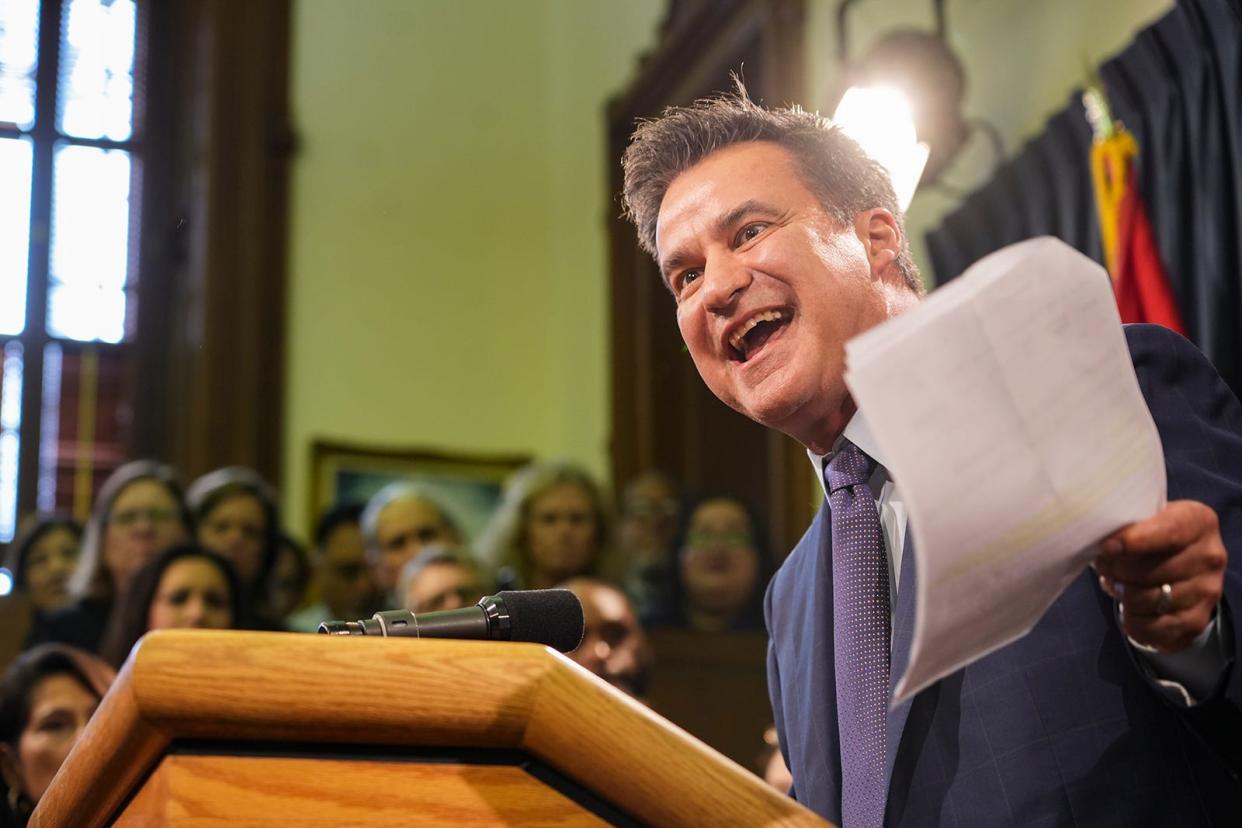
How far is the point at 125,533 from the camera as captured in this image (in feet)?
14.7

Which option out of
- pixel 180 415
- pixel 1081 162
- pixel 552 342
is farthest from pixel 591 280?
pixel 1081 162

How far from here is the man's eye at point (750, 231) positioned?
4.87ft

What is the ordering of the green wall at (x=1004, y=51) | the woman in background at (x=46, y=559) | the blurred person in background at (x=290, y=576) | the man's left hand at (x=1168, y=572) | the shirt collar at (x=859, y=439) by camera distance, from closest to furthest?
the man's left hand at (x=1168, y=572), the shirt collar at (x=859, y=439), the green wall at (x=1004, y=51), the woman in background at (x=46, y=559), the blurred person in background at (x=290, y=576)

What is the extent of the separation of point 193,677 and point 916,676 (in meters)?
0.40

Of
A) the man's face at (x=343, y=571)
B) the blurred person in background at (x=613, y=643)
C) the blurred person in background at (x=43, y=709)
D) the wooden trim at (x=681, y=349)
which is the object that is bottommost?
the man's face at (x=343, y=571)

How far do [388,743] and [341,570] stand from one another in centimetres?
479

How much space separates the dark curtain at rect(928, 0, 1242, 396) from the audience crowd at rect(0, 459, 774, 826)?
1.45 meters

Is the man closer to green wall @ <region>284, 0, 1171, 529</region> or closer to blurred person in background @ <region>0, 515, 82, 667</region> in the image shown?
blurred person in background @ <region>0, 515, 82, 667</region>

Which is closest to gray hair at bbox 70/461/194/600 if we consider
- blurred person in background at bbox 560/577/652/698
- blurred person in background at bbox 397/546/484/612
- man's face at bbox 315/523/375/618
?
blurred person in background at bbox 397/546/484/612

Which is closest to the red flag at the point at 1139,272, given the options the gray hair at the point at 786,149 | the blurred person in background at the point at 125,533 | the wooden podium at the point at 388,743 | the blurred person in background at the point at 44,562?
the gray hair at the point at 786,149

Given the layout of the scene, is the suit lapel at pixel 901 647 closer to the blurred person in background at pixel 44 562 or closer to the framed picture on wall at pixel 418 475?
the blurred person in background at pixel 44 562

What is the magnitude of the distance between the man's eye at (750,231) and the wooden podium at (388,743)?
0.65 meters

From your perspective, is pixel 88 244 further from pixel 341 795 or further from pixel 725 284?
pixel 341 795

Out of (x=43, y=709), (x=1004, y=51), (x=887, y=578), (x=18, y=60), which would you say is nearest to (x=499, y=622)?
(x=887, y=578)
